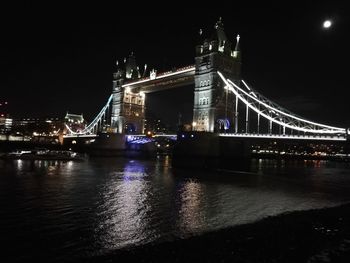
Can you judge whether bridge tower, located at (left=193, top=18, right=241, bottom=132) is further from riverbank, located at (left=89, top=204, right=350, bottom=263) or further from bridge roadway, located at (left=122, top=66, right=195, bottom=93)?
riverbank, located at (left=89, top=204, right=350, bottom=263)

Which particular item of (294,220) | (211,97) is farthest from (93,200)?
(211,97)

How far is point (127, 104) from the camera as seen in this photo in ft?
290

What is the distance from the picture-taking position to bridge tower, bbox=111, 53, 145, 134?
87.8m

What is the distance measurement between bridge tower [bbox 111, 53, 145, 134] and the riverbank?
76.6 m

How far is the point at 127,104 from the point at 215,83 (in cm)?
3430

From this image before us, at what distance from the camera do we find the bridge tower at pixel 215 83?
2282 inches

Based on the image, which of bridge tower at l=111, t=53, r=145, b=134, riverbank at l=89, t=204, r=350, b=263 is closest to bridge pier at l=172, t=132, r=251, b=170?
bridge tower at l=111, t=53, r=145, b=134

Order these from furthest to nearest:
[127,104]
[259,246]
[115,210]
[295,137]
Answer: [127,104] → [295,137] → [115,210] → [259,246]

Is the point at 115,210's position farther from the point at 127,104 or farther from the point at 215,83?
the point at 127,104

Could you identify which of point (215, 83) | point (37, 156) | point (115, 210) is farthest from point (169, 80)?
point (115, 210)

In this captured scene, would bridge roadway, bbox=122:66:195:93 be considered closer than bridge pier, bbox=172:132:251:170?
No

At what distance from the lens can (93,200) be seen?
20672 millimetres

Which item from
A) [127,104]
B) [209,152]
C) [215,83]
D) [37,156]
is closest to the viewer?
[209,152]

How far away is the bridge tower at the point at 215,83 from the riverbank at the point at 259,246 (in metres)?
44.4
